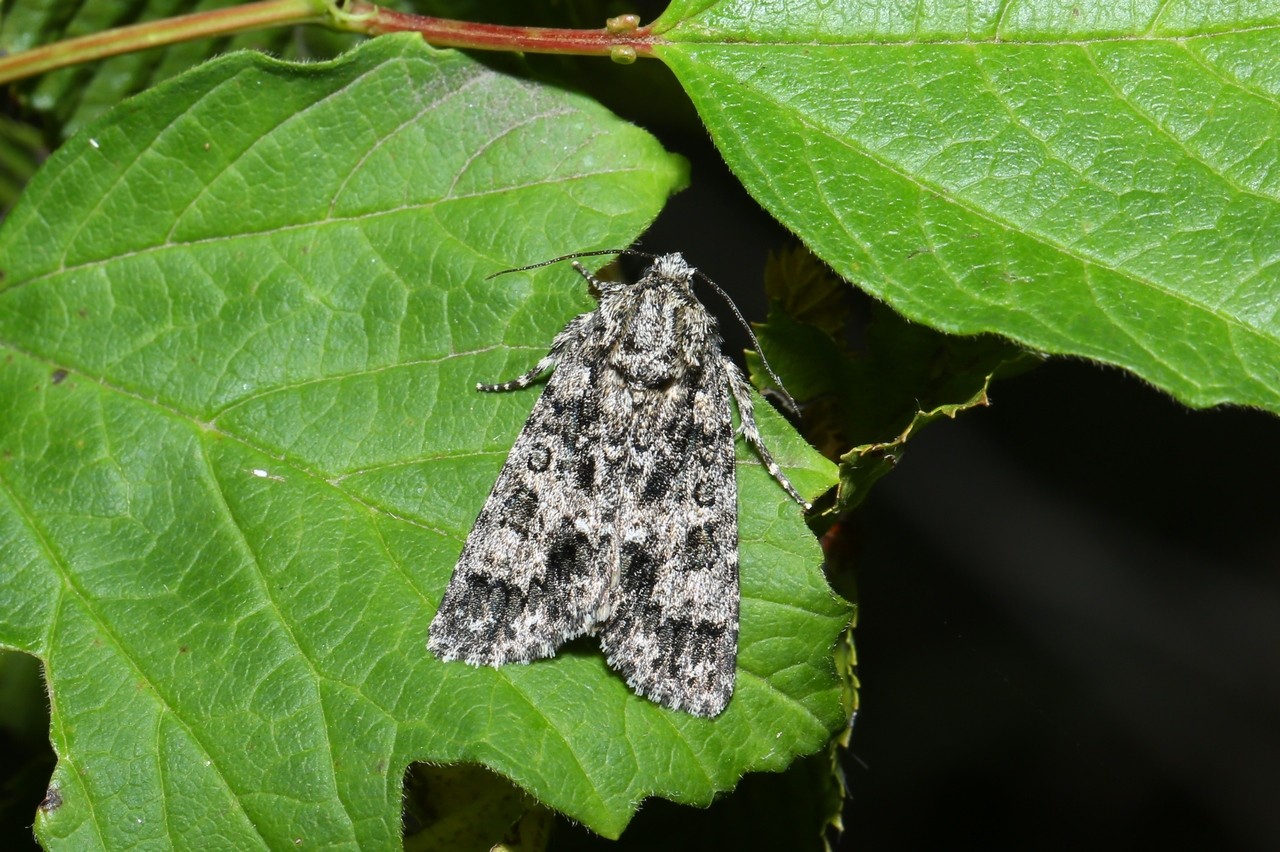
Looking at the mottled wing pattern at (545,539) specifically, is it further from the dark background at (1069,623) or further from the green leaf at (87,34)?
the dark background at (1069,623)

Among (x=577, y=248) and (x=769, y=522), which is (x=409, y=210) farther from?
(x=769, y=522)

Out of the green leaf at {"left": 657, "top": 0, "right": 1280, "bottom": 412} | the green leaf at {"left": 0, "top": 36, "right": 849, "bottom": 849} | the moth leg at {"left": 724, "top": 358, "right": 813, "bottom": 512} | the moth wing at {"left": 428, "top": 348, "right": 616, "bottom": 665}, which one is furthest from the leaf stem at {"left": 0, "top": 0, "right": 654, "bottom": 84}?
the moth leg at {"left": 724, "top": 358, "right": 813, "bottom": 512}

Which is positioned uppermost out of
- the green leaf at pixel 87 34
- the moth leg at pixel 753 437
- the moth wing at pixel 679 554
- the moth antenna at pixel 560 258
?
the green leaf at pixel 87 34

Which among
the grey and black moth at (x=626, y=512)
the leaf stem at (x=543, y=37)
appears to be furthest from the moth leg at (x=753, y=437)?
the leaf stem at (x=543, y=37)

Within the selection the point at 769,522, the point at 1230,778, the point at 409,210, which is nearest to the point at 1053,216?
the point at 769,522

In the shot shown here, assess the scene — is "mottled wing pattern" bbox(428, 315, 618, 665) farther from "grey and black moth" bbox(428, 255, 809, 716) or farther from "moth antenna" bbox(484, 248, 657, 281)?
"moth antenna" bbox(484, 248, 657, 281)
